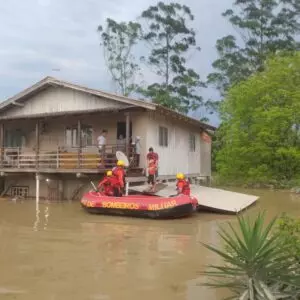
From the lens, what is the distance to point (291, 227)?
251 inches

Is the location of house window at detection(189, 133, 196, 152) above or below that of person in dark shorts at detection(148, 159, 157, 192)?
above

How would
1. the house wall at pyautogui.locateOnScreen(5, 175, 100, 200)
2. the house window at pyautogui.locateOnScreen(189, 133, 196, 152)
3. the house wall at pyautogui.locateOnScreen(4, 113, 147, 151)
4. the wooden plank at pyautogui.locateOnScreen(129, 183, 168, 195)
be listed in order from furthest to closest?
the house window at pyautogui.locateOnScreen(189, 133, 196, 152)
the house wall at pyautogui.locateOnScreen(5, 175, 100, 200)
the house wall at pyautogui.locateOnScreen(4, 113, 147, 151)
the wooden plank at pyautogui.locateOnScreen(129, 183, 168, 195)

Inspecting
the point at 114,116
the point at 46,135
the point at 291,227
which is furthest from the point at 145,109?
the point at 291,227

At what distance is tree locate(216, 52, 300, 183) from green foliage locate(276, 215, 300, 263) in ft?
78.7

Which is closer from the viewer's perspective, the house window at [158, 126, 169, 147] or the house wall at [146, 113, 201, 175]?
the house wall at [146, 113, 201, 175]

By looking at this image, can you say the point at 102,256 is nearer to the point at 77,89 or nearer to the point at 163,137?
the point at 163,137

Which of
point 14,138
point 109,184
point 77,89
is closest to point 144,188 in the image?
point 109,184

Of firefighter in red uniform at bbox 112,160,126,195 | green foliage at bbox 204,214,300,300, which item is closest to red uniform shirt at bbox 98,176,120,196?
firefighter in red uniform at bbox 112,160,126,195

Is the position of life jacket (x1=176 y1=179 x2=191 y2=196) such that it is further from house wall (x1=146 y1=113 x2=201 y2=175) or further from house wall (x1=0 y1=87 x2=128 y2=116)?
house wall (x1=0 y1=87 x2=128 y2=116)

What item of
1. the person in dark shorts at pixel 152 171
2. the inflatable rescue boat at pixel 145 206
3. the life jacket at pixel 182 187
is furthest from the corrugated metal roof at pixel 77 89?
the inflatable rescue boat at pixel 145 206

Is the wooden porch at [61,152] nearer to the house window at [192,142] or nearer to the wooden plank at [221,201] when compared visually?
the wooden plank at [221,201]

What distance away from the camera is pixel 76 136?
22.0m

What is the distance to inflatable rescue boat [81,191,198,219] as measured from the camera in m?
15.4

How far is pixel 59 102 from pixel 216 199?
28.2ft
